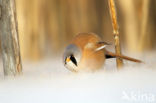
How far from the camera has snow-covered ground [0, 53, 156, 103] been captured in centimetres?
116

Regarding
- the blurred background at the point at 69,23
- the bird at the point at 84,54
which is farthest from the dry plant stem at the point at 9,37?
the blurred background at the point at 69,23

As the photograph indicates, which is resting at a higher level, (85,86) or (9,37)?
(9,37)

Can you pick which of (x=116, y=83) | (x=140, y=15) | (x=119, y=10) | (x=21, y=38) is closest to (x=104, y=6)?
(x=119, y=10)

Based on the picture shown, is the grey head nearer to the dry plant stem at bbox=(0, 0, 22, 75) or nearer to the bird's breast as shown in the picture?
the bird's breast

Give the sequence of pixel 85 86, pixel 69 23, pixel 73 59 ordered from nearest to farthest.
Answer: pixel 85 86, pixel 73 59, pixel 69 23

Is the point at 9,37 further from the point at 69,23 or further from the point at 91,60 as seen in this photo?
the point at 69,23

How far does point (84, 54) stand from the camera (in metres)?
1.42

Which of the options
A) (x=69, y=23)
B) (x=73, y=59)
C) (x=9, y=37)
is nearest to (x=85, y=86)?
(x=73, y=59)

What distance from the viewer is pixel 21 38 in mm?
1898

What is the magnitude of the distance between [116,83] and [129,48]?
0.70 metres

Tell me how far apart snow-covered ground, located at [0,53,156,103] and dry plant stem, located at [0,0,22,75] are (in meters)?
0.06

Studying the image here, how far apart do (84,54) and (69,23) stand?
57cm

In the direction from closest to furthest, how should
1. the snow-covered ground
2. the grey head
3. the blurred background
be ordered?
the snow-covered ground
the grey head
the blurred background

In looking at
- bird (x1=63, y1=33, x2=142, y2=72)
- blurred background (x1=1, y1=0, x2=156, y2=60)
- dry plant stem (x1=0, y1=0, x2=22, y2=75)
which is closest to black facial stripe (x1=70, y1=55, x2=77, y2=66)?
bird (x1=63, y1=33, x2=142, y2=72)
